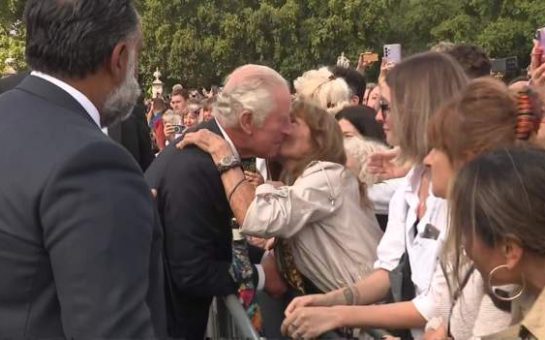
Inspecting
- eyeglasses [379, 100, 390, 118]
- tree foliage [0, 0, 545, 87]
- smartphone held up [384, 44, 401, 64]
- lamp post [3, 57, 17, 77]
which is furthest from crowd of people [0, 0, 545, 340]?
tree foliage [0, 0, 545, 87]

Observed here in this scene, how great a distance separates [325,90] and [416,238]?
9.73 feet

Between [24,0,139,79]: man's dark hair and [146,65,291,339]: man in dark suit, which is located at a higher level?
[24,0,139,79]: man's dark hair

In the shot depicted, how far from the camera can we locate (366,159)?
4.04 meters

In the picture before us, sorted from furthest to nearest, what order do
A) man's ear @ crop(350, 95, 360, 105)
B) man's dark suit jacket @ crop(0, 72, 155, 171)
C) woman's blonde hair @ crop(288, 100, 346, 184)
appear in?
man's ear @ crop(350, 95, 360, 105) < man's dark suit jacket @ crop(0, 72, 155, 171) < woman's blonde hair @ crop(288, 100, 346, 184)

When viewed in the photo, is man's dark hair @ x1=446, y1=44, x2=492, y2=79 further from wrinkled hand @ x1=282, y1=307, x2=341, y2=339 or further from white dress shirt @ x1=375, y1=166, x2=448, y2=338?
wrinkled hand @ x1=282, y1=307, x2=341, y2=339

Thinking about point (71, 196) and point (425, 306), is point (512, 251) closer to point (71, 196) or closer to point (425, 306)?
point (425, 306)

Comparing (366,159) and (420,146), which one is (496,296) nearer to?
(420,146)

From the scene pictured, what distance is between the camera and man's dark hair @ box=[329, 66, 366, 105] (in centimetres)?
702

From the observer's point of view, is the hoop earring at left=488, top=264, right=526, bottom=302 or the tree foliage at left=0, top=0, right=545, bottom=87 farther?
the tree foliage at left=0, top=0, right=545, bottom=87

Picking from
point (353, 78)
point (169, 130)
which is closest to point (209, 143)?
point (353, 78)

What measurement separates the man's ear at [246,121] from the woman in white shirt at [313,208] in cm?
12

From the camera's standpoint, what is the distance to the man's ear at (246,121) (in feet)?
11.7

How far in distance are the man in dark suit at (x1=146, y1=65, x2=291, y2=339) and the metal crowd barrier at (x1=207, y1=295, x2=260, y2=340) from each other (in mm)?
70

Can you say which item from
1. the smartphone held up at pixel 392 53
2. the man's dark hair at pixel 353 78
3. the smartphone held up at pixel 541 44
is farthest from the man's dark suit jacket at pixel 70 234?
the smartphone held up at pixel 392 53
